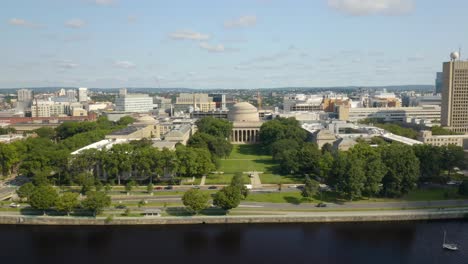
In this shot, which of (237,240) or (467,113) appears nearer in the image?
(237,240)

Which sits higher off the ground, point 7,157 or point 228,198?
point 7,157

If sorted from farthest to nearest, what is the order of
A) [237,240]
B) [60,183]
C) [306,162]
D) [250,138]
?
[250,138] → [306,162] → [60,183] → [237,240]

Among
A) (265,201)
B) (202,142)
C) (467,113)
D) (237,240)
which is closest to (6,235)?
(237,240)

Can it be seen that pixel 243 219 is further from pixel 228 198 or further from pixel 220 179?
pixel 220 179

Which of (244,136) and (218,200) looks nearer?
(218,200)

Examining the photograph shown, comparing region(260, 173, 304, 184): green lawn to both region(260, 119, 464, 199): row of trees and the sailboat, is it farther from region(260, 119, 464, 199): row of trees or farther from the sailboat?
the sailboat

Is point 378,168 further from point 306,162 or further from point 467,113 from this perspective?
point 467,113

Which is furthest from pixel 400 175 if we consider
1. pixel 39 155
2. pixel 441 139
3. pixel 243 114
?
pixel 243 114

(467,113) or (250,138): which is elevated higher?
(467,113)
